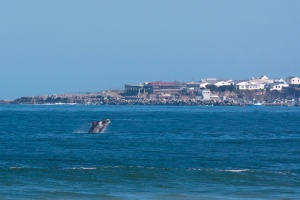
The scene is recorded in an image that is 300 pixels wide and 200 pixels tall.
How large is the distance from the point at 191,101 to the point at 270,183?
6727 inches

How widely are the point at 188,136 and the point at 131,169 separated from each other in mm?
20173

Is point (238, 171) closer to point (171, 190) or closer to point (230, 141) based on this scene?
point (171, 190)

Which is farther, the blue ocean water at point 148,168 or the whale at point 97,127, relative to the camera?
the whale at point 97,127

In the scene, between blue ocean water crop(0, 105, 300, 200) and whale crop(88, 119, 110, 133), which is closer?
blue ocean water crop(0, 105, 300, 200)

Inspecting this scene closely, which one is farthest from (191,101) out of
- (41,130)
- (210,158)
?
(210,158)

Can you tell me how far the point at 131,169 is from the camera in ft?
101

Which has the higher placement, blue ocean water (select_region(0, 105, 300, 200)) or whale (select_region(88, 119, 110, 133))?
whale (select_region(88, 119, 110, 133))

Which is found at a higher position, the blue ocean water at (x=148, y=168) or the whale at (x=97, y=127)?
the whale at (x=97, y=127)

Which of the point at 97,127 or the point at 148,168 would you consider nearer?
the point at 148,168

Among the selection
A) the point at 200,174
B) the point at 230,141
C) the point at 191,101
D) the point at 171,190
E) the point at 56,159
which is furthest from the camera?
the point at 191,101

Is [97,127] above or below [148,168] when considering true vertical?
above

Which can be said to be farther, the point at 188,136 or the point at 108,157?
the point at 188,136

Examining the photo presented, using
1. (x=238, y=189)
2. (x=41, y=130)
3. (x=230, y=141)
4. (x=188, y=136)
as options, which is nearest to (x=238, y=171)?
(x=238, y=189)

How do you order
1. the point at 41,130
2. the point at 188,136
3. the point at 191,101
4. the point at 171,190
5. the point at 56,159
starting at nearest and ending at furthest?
1. the point at 171,190
2. the point at 56,159
3. the point at 188,136
4. the point at 41,130
5. the point at 191,101
